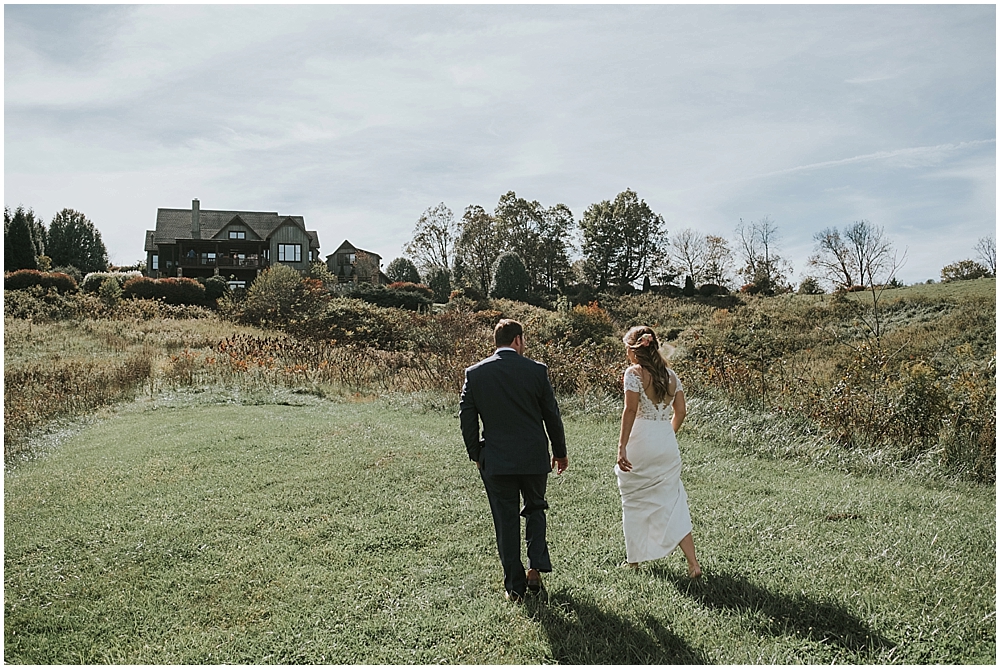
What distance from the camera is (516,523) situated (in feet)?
13.2

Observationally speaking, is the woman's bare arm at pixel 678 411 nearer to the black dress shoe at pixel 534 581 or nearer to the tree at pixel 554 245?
the black dress shoe at pixel 534 581

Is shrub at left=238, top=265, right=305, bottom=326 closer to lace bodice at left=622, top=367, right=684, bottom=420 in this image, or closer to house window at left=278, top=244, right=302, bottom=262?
house window at left=278, top=244, right=302, bottom=262

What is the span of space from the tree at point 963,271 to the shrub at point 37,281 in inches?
1317

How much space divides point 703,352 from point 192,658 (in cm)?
1028

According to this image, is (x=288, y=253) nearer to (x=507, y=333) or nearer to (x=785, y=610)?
(x=507, y=333)

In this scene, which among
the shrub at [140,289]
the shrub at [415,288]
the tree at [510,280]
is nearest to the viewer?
the shrub at [140,289]

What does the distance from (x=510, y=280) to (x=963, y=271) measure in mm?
19134

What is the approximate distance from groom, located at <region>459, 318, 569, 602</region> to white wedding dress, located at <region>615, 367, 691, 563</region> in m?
0.58

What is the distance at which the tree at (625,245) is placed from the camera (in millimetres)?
36875

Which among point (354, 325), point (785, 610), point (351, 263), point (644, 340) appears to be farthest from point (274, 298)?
point (785, 610)

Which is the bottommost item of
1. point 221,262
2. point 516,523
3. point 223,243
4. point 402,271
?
point 516,523

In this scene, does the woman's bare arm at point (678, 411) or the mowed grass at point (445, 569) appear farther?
the woman's bare arm at point (678, 411)

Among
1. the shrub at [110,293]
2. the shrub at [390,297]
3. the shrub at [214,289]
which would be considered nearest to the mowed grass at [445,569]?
the shrub at [110,293]

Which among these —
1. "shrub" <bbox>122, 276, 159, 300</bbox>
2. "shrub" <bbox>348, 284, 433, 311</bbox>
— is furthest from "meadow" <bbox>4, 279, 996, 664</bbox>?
"shrub" <bbox>348, 284, 433, 311</bbox>
